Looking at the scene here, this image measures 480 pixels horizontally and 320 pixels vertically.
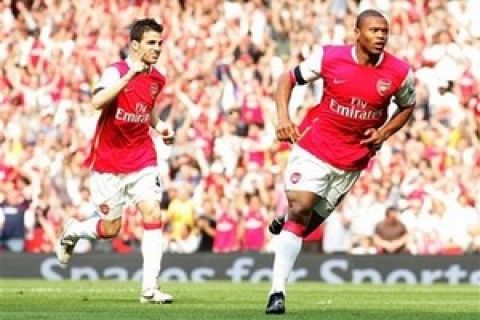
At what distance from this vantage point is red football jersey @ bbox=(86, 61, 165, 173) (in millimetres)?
15484

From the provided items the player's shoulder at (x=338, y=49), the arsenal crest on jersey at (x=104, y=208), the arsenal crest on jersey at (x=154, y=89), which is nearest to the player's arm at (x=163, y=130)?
the arsenal crest on jersey at (x=154, y=89)

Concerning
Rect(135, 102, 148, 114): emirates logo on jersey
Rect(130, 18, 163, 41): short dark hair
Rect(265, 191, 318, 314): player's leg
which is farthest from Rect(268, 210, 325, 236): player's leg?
Rect(130, 18, 163, 41): short dark hair

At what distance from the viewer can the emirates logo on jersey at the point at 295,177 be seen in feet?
44.7

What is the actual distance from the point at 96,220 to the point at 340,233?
856 centimetres

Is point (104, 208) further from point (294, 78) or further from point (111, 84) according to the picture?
point (294, 78)

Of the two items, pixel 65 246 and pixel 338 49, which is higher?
pixel 338 49

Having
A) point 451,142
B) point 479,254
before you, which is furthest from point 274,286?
point 451,142

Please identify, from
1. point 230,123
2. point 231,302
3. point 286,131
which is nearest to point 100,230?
point 231,302

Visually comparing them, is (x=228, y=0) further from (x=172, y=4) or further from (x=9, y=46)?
(x=9, y=46)

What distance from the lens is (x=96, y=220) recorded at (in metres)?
16.2

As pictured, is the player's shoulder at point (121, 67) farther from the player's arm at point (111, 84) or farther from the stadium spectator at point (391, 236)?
the stadium spectator at point (391, 236)

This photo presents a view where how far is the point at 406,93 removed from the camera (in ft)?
45.3

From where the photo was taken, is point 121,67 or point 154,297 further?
point 121,67

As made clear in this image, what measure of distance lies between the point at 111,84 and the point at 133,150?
0.97 metres
